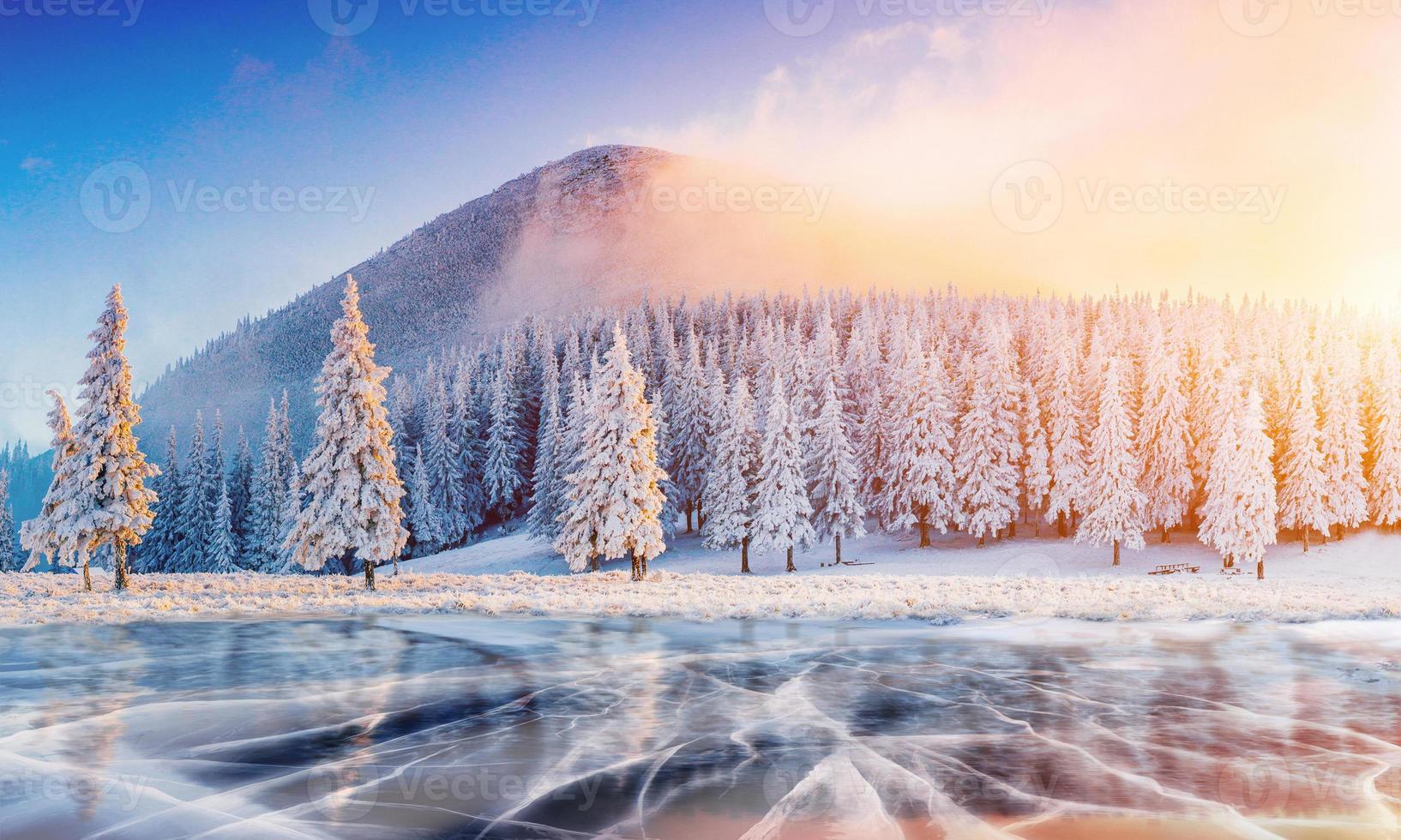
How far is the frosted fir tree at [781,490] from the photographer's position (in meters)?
49.7

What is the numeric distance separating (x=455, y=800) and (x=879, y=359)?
237ft

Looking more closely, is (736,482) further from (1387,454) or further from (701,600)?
(1387,454)

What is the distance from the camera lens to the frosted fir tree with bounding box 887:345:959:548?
2228 inches

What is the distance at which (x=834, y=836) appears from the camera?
7.54m

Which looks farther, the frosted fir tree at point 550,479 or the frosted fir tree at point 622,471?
the frosted fir tree at point 550,479

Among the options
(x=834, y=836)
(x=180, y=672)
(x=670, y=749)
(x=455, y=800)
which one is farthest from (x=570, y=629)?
(x=834, y=836)

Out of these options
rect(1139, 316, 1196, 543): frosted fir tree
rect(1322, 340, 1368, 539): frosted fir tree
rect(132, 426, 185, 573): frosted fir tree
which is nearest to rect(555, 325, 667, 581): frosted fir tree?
rect(1139, 316, 1196, 543): frosted fir tree

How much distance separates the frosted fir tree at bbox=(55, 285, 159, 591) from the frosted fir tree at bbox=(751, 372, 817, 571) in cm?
3174

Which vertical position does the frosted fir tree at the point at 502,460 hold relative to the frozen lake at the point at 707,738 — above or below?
above

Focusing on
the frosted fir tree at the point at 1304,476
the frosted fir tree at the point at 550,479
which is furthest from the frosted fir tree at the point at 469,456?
the frosted fir tree at the point at 1304,476

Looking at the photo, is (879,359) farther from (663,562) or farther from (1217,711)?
(1217,711)

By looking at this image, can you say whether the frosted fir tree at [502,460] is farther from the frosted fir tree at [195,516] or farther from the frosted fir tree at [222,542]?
the frosted fir tree at [195,516]

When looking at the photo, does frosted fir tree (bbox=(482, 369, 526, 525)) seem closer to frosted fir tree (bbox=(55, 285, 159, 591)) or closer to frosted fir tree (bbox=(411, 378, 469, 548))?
frosted fir tree (bbox=(411, 378, 469, 548))

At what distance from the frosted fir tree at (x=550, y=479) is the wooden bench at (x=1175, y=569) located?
125ft
